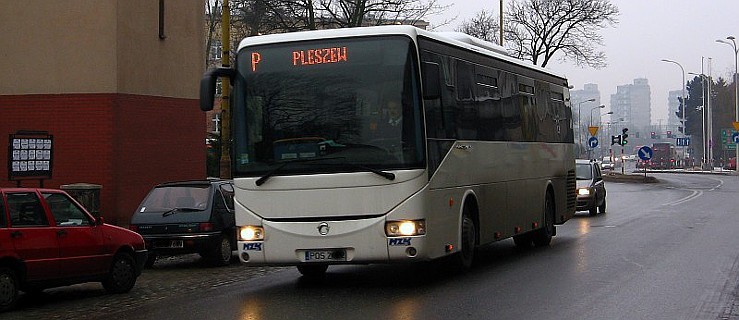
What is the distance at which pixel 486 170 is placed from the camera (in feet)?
49.5

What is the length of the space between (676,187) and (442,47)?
143ft

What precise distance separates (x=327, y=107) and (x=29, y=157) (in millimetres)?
9131

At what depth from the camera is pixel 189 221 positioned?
16.7m

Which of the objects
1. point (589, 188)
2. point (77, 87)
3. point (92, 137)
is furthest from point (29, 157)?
point (589, 188)

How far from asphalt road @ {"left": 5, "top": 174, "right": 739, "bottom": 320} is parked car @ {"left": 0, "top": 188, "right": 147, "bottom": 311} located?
302mm

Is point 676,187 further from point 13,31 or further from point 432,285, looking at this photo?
point 432,285

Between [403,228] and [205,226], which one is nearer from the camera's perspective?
[403,228]

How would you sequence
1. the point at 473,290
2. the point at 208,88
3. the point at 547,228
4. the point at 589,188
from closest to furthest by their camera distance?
the point at 208,88 < the point at 473,290 < the point at 547,228 < the point at 589,188

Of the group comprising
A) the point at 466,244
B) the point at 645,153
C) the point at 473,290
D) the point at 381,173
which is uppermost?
the point at 645,153

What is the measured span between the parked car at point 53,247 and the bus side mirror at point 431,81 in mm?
4403

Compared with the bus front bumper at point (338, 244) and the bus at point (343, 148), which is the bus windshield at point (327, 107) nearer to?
the bus at point (343, 148)

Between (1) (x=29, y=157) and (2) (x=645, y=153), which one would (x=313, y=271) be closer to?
(1) (x=29, y=157)

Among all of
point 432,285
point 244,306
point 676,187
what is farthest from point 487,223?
point 676,187

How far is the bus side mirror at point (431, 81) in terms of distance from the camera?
1236 cm
